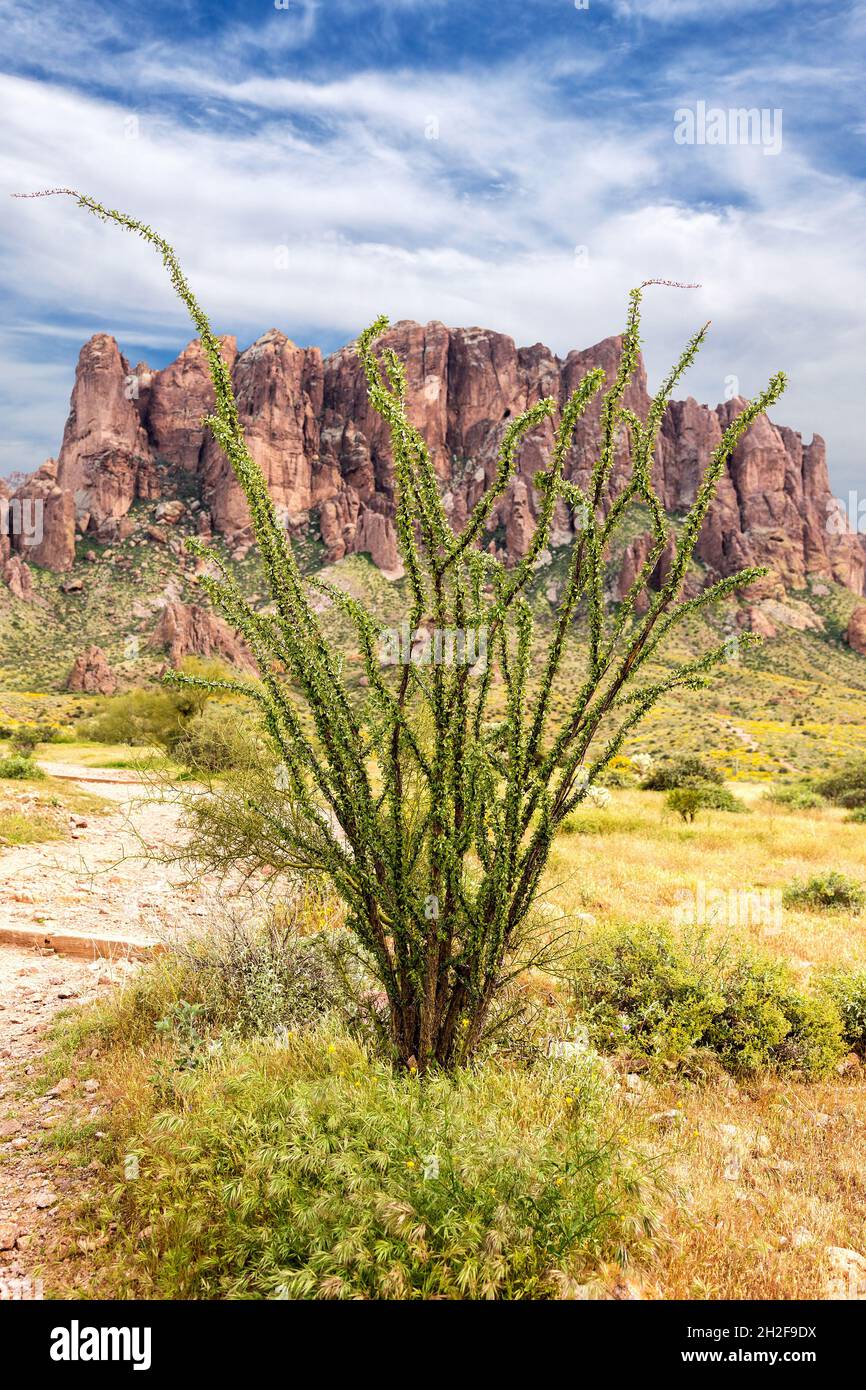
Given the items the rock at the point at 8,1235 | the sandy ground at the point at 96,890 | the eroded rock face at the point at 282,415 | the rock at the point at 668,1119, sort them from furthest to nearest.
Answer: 1. the eroded rock face at the point at 282,415
2. the sandy ground at the point at 96,890
3. the rock at the point at 668,1119
4. the rock at the point at 8,1235

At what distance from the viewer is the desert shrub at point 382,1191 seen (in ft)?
9.00

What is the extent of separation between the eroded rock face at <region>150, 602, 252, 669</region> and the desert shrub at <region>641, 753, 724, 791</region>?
45.4m

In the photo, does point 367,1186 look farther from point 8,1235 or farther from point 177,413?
point 177,413

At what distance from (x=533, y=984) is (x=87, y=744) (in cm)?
2958

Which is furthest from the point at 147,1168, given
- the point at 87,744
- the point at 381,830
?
the point at 87,744

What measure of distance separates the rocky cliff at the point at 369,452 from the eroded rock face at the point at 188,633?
35672mm

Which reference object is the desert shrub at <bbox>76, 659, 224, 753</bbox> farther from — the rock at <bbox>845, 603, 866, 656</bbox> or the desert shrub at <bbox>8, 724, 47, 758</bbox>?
the rock at <bbox>845, 603, 866, 656</bbox>

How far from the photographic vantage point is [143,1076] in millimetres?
4539

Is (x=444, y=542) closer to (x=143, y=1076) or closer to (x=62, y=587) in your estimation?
(x=143, y=1076)

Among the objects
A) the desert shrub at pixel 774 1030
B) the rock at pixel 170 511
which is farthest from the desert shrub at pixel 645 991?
the rock at pixel 170 511

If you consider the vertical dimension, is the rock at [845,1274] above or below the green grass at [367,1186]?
below

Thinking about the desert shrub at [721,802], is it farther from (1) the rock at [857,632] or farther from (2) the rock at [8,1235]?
(1) the rock at [857,632]

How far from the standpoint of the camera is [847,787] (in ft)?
76.7

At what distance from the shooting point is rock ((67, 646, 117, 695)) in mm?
57406
